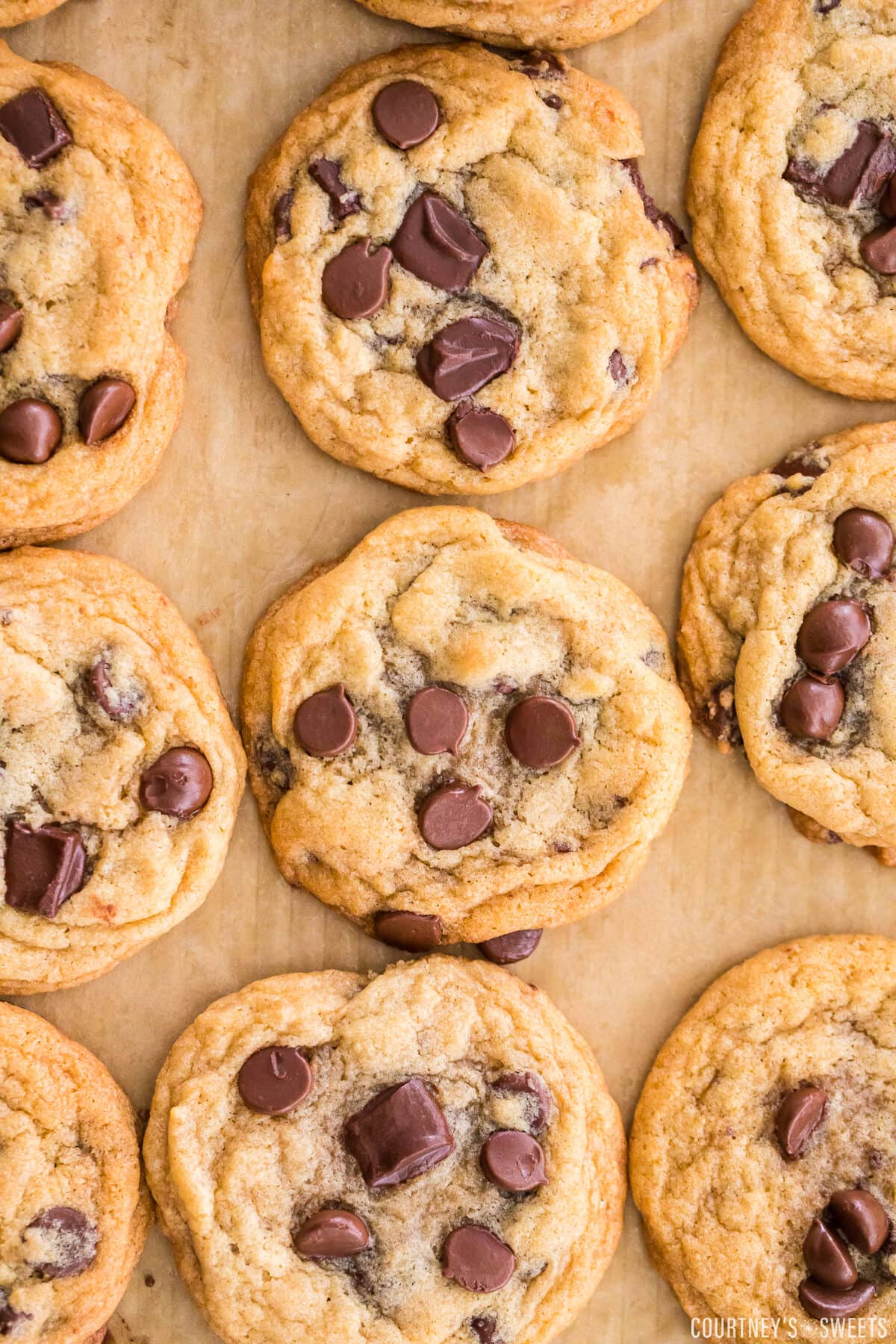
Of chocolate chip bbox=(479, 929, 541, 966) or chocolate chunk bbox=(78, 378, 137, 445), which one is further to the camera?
chocolate chip bbox=(479, 929, 541, 966)

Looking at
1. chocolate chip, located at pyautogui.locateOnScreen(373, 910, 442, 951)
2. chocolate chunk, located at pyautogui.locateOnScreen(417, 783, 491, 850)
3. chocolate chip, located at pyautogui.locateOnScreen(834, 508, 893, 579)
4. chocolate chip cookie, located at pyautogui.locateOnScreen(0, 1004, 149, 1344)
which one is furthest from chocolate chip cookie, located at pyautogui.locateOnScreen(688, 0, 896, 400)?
chocolate chip cookie, located at pyautogui.locateOnScreen(0, 1004, 149, 1344)

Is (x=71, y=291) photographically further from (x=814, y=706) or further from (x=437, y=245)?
(x=814, y=706)

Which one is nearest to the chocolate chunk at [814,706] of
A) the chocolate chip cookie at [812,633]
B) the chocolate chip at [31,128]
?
the chocolate chip cookie at [812,633]

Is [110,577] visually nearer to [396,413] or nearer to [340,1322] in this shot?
[396,413]

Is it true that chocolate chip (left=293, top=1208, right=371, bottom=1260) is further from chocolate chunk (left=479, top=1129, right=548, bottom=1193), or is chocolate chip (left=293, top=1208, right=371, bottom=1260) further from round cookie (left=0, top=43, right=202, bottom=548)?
round cookie (left=0, top=43, right=202, bottom=548)

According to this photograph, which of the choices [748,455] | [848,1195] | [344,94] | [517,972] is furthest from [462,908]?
[344,94]

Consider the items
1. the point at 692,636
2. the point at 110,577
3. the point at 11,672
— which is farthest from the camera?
the point at 692,636

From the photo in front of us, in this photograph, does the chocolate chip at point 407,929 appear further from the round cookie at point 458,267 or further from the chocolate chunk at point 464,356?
the chocolate chunk at point 464,356
